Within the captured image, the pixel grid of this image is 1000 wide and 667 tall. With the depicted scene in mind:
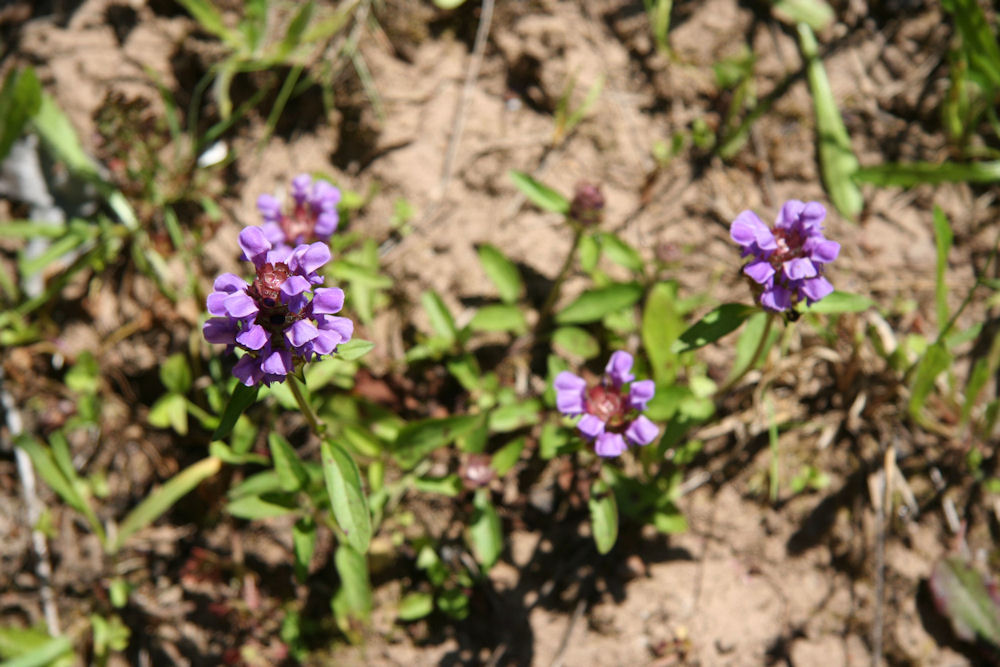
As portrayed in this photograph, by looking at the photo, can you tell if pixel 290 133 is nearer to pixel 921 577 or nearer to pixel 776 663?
pixel 776 663

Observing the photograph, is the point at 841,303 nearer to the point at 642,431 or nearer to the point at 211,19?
the point at 642,431

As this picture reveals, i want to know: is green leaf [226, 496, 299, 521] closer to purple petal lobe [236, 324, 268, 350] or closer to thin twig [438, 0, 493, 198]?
purple petal lobe [236, 324, 268, 350]

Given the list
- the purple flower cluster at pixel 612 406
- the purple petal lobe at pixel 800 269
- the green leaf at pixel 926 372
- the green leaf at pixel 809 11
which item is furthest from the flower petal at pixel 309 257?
the green leaf at pixel 809 11

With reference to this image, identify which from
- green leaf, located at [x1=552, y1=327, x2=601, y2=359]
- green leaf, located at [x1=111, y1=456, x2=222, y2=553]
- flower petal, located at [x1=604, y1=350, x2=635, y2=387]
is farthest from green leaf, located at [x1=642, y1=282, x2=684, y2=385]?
green leaf, located at [x1=111, y1=456, x2=222, y2=553]

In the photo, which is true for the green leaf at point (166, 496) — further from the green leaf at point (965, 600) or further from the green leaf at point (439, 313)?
the green leaf at point (965, 600)

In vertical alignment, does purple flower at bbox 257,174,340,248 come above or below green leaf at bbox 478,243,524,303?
above

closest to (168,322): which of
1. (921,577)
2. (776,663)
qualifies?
(776,663)

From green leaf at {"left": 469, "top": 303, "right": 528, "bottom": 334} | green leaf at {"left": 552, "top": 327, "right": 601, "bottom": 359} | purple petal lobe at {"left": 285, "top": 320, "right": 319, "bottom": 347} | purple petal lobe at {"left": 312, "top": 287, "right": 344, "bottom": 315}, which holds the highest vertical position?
purple petal lobe at {"left": 312, "top": 287, "right": 344, "bottom": 315}
